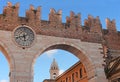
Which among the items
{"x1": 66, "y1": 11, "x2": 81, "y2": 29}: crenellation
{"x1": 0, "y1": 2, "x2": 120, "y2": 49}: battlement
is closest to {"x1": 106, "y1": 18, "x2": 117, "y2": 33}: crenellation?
{"x1": 0, "y1": 2, "x2": 120, "y2": 49}: battlement

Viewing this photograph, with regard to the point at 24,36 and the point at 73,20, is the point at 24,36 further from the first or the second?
the point at 73,20

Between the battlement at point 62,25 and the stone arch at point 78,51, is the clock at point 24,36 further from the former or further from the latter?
the stone arch at point 78,51

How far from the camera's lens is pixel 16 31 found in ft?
70.2

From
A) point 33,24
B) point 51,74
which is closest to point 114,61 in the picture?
point 33,24

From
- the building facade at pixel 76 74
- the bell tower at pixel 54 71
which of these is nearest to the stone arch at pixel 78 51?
the building facade at pixel 76 74

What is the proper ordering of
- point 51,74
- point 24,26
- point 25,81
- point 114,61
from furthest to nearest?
point 51,74, point 114,61, point 24,26, point 25,81

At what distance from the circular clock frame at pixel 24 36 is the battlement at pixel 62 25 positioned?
36 centimetres

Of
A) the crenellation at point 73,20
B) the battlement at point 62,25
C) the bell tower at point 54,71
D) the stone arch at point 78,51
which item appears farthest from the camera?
the bell tower at point 54,71

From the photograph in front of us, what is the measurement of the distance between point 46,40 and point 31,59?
2150mm

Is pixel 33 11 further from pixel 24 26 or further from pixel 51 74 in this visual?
pixel 51 74

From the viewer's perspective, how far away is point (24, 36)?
21656mm

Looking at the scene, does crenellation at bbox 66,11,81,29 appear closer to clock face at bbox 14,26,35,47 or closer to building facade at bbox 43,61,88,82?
clock face at bbox 14,26,35,47

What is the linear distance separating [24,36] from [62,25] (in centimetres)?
360

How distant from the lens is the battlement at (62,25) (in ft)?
71.2
